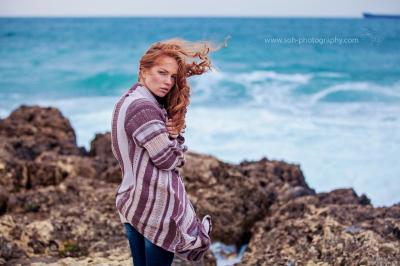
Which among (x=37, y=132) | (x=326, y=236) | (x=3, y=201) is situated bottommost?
→ (x=326, y=236)

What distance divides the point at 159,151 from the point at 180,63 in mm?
432

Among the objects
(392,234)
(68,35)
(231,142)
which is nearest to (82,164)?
(392,234)

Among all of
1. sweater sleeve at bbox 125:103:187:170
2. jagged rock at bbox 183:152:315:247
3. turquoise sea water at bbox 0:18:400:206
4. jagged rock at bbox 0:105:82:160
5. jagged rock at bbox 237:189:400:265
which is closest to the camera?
sweater sleeve at bbox 125:103:187:170

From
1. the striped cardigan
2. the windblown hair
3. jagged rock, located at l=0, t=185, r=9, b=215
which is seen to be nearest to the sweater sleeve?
the striped cardigan

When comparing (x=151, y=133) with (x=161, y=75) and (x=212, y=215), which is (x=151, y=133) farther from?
(x=212, y=215)

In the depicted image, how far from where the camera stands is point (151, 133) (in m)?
2.30

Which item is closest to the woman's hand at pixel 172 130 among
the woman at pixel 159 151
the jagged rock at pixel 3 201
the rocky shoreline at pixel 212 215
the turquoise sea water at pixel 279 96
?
the woman at pixel 159 151

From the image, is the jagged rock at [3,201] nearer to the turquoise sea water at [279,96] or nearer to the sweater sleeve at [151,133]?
the turquoise sea water at [279,96]

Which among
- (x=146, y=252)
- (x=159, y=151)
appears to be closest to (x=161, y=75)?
(x=159, y=151)

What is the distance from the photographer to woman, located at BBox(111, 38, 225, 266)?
7.66 feet

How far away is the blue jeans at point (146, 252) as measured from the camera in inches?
99.0

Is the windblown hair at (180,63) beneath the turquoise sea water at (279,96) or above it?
beneath

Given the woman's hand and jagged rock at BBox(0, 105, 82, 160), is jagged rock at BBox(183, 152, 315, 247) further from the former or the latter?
the woman's hand

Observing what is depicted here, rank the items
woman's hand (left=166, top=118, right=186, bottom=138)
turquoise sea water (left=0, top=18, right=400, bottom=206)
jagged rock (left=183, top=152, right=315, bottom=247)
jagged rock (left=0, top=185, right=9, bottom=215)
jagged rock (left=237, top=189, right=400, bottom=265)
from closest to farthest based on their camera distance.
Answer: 1. woman's hand (left=166, top=118, right=186, bottom=138)
2. jagged rock (left=237, top=189, right=400, bottom=265)
3. jagged rock (left=0, top=185, right=9, bottom=215)
4. jagged rock (left=183, top=152, right=315, bottom=247)
5. turquoise sea water (left=0, top=18, right=400, bottom=206)
